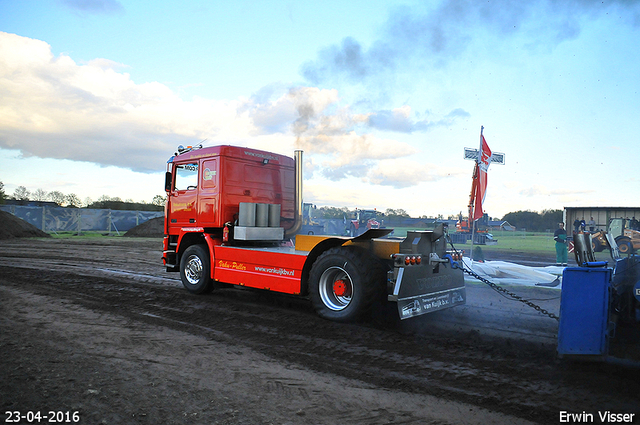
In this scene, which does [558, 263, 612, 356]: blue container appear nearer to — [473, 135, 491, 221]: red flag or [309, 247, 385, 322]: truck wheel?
[309, 247, 385, 322]: truck wheel

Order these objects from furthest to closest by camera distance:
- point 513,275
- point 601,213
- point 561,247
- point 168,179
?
point 601,213 → point 561,247 → point 513,275 → point 168,179

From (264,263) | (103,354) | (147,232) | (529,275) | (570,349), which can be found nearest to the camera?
(570,349)

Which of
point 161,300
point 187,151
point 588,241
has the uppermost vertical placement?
point 187,151

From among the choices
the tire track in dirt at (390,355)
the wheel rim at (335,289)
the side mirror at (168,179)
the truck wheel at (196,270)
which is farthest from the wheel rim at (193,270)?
the wheel rim at (335,289)

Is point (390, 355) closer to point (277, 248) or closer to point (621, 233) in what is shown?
point (277, 248)

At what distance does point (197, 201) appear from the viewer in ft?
27.6

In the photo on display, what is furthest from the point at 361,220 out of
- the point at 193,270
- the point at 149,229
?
the point at 193,270

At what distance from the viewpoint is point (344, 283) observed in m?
6.11

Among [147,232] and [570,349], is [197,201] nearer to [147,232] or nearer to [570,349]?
[570,349]

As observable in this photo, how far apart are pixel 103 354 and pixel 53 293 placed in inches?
169

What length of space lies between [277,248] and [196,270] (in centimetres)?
190

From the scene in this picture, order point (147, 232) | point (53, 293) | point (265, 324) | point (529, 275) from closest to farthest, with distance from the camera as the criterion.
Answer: point (265, 324)
point (53, 293)
point (529, 275)
point (147, 232)

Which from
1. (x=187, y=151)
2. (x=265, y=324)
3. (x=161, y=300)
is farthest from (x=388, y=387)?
(x=187, y=151)

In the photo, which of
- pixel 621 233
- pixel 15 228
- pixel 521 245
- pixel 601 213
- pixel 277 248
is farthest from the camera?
pixel 521 245
